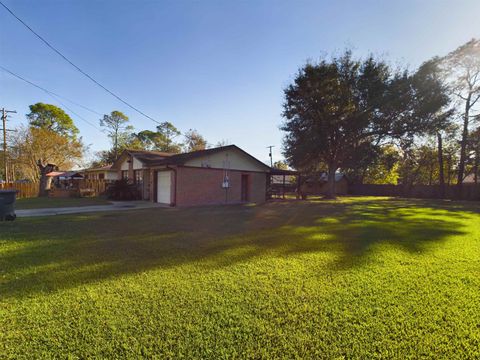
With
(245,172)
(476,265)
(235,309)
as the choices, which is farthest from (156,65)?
(476,265)

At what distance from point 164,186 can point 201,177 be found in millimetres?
2496

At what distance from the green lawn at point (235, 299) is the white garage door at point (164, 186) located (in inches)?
351

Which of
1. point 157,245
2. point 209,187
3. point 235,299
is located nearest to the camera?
point 235,299

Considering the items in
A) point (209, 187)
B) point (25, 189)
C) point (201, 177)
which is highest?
point (201, 177)

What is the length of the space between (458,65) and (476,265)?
3037 cm

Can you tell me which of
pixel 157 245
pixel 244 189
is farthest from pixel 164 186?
pixel 157 245

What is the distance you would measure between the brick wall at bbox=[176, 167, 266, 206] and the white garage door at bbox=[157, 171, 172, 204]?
1.11m

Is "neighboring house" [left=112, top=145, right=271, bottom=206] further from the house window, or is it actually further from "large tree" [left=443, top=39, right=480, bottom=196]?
"large tree" [left=443, top=39, right=480, bottom=196]

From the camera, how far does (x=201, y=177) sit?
1487cm

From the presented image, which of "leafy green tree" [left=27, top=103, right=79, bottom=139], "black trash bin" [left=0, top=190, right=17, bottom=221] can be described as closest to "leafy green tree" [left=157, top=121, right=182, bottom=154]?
"leafy green tree" [left=27, top=103, right=79, bottom=139]

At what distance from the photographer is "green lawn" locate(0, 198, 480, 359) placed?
85.2 inches

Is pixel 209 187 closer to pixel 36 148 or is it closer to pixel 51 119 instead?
pixel 36 148

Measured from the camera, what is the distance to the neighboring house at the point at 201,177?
14094mm

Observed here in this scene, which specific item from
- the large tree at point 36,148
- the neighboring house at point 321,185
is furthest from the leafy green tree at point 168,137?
the neighboring house at point 321,185
